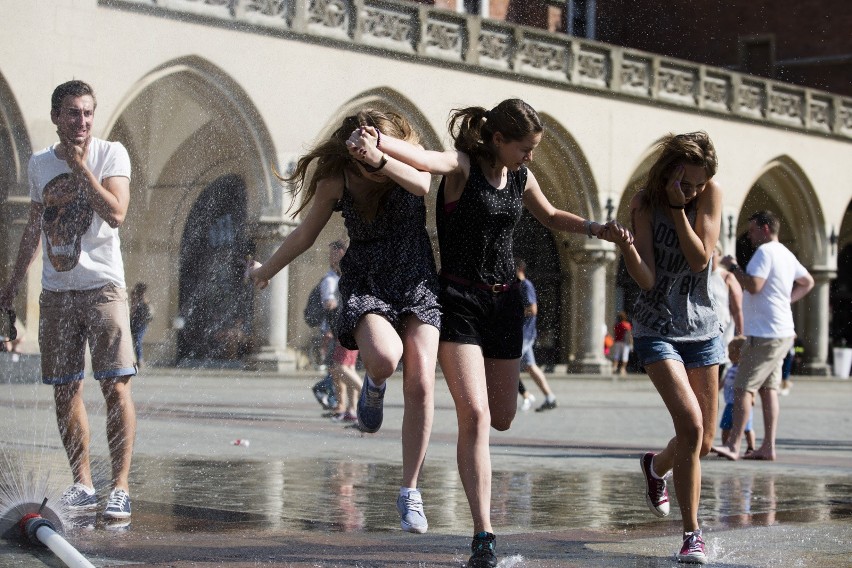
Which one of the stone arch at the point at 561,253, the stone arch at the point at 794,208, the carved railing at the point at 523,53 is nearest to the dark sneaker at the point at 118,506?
the carved railing at the point at 523,53

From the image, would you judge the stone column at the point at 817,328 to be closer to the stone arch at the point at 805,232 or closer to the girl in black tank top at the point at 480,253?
the stone arch at the point at 805,232

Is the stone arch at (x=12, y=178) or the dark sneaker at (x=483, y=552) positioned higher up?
the stone arch at (x=12, y=178)

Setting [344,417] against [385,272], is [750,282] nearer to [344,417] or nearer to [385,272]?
[344,417]

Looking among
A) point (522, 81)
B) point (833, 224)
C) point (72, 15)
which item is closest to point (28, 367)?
point (72, 15)

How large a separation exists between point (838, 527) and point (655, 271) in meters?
1.55

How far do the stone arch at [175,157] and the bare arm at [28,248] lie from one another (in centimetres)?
1583

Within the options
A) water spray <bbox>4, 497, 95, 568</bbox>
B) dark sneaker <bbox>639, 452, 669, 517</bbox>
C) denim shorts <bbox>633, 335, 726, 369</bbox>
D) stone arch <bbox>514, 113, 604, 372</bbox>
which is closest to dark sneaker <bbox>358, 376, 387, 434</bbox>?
denim shorts <bbox>633, 335, 726, 369</bbox>

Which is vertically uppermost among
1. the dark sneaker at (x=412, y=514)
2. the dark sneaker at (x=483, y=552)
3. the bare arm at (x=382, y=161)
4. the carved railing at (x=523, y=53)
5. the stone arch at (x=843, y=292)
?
the carved railing at (x=523, y=53)

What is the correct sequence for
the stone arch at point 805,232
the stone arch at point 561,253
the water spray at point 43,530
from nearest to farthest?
the water spray at point 43,530 < the stone arch at point 561,253 < the stone arch at point 805,232

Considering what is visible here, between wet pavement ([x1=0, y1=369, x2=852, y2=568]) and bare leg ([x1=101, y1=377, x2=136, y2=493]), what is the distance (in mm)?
244

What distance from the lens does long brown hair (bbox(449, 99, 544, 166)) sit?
5.54 meters

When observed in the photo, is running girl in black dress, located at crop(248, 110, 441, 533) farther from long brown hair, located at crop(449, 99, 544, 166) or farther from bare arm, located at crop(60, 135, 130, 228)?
bare arm, located at crop(60, 135, 130, 228)

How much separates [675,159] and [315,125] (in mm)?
19083

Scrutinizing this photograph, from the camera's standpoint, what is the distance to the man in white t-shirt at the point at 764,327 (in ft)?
34.2
